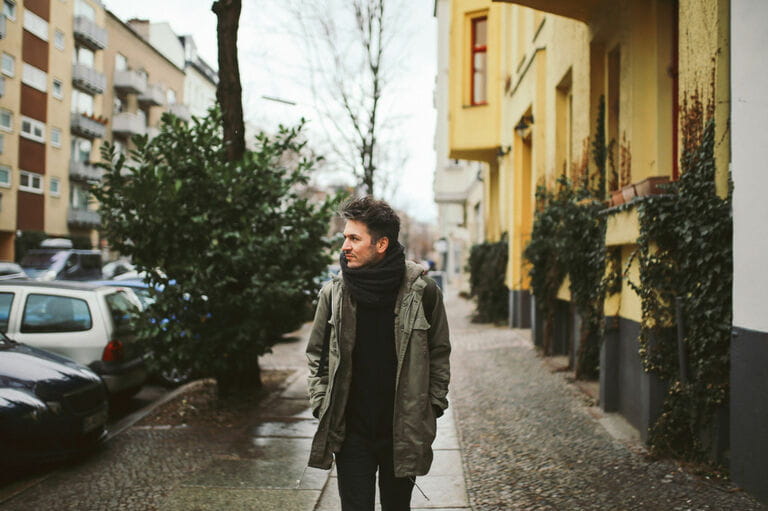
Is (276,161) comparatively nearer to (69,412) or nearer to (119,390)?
(119,390)

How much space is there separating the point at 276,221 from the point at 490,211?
14229 mm

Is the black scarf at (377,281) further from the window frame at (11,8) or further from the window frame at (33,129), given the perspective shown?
the window frame at (33,129)

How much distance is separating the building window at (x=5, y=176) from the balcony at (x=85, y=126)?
6569mm

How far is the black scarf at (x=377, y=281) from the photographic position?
317 cm

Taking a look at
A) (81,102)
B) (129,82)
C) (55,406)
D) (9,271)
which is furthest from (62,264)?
(129,82)

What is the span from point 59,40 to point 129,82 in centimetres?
683

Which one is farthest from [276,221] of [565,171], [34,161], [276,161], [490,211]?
[34,161]

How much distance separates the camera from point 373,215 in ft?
10.5

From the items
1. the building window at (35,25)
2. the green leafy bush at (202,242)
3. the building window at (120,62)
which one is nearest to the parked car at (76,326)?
the green leafy bush at (202,242)

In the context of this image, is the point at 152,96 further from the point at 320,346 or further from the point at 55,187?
the point at 320,346

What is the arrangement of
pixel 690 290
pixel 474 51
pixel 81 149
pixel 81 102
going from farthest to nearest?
pixel 81 149, pixel 81 102, pixel 474 51, pixel 690 290

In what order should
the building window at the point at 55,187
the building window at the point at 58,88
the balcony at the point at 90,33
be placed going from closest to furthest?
the building window at the point at 58,88
the building window at the point at 55,187
the balcony at the point at 90,33

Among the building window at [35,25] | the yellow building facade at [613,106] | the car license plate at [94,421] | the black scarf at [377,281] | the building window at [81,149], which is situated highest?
the building window at [35,25]

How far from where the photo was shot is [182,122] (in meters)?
7.57
